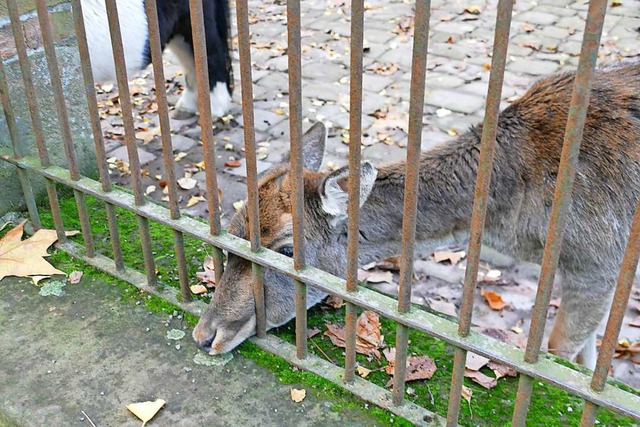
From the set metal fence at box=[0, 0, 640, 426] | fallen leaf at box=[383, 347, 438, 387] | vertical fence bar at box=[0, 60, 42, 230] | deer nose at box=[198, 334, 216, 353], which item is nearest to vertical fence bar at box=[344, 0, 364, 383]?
metal fence at box=[0, 0, 640, 426]

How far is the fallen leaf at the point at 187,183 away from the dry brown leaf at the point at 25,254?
2.15 metres

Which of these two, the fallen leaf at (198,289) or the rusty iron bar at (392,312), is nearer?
the rusty iron bar at (392,312)

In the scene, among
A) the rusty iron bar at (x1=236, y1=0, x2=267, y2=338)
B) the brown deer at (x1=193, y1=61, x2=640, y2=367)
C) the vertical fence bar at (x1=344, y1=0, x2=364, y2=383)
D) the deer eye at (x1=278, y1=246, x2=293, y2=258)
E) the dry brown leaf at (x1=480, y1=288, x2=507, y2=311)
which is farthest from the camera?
the dry brown leaf at (x1=480, y1=288, x2=507, y2=311)

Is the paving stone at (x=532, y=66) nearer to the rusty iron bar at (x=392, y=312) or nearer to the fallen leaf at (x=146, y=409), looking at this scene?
the rusty iron bar at (x=392, y=312)

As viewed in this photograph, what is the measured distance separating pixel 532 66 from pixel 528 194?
15.3 feet

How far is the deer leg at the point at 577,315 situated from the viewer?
3582 millimetres

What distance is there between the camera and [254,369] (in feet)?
9.55

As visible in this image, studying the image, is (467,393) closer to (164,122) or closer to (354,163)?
(354,163)

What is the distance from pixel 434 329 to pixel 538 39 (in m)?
6.86

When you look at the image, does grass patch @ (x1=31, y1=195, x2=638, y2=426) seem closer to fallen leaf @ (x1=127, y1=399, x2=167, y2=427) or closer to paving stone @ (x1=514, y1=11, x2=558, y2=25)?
fallen leaf @ (x1=127, y1=399, x2=167, y2=427)

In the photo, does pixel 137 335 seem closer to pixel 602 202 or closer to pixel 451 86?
pixel 602 202

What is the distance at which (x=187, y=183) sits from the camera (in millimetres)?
5879

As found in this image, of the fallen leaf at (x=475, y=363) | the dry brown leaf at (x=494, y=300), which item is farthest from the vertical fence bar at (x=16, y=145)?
the dry brown leaf at (x=494, y=300)

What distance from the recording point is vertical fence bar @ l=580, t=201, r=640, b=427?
187 centimetres
